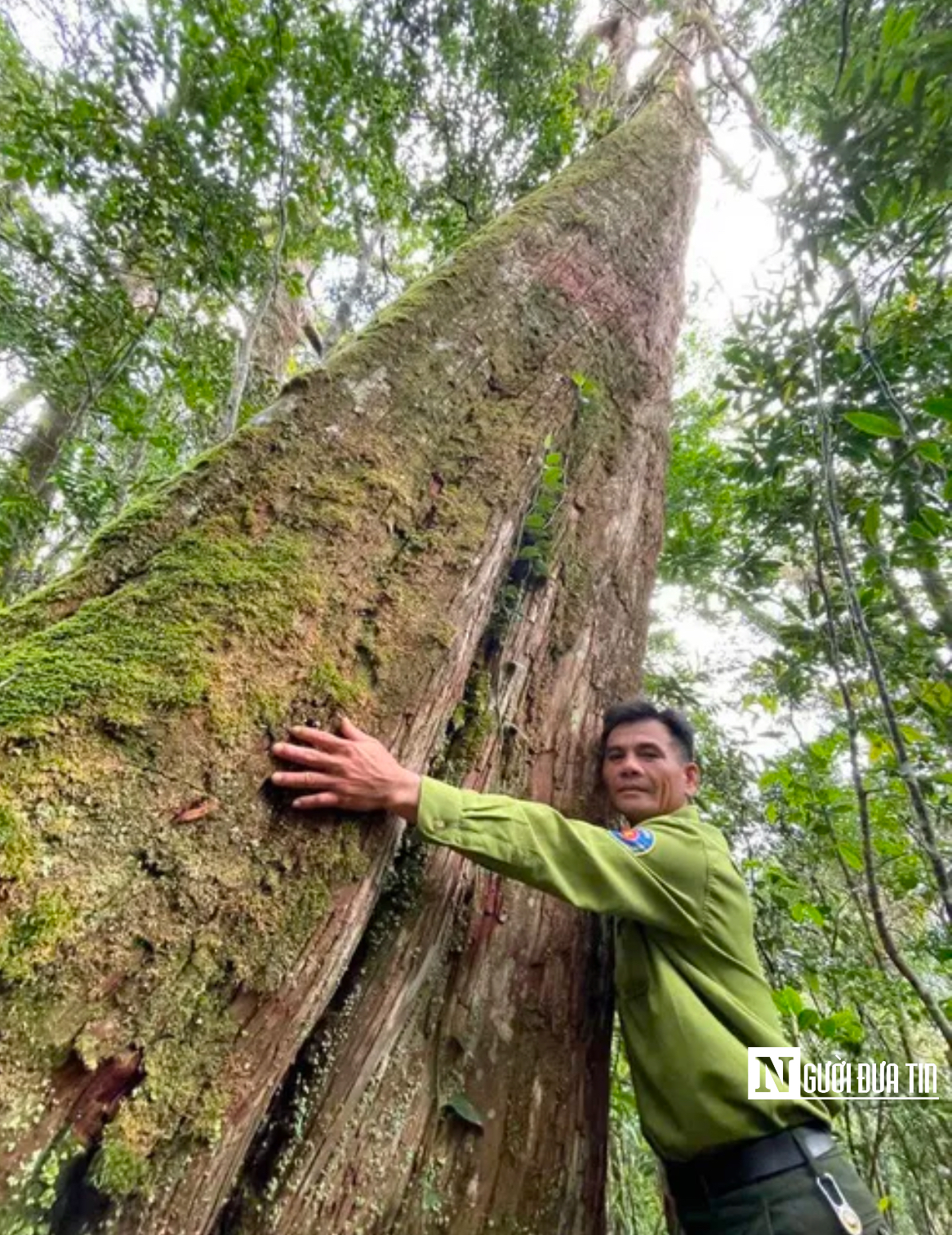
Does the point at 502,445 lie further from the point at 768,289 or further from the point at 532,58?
the point at 532,58

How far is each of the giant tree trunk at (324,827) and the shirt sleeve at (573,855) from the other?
14cm

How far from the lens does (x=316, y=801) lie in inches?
47.6

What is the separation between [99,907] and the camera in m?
0.93

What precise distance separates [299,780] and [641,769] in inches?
46.1

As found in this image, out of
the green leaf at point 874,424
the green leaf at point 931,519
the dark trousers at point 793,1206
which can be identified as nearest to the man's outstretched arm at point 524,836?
the dark trousers at point 793,1206

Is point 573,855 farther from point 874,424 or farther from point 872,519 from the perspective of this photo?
point 872,519

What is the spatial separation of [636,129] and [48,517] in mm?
4367

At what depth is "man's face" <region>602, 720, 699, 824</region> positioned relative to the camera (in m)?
2.05

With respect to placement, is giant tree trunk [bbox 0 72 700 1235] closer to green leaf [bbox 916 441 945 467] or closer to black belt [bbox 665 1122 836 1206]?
black belt [bbox 665 1122 836 1206]

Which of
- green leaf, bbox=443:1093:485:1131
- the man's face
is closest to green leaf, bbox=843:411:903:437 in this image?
the man's face

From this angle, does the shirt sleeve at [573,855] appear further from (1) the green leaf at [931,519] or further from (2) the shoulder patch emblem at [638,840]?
(1) the green leaf at [931,519]

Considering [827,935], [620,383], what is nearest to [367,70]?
[620,383]

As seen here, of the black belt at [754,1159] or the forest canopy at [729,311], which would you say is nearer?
the black belt at [754,1159]

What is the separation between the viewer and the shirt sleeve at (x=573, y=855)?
1.43 metres
